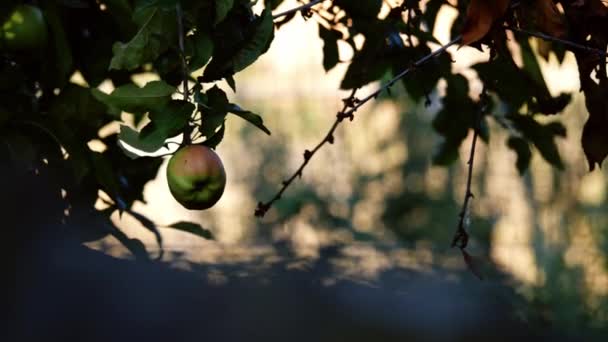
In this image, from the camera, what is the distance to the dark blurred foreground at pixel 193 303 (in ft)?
2.35

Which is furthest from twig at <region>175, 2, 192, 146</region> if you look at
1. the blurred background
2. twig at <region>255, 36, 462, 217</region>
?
the blurred background

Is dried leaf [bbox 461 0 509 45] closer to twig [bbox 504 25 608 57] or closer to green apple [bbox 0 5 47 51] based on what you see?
twig [bbox 504 25 608 57]

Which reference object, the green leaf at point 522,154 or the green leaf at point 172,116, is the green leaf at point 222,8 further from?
the green leaf at point 522,154

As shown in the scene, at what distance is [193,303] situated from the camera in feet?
2.61

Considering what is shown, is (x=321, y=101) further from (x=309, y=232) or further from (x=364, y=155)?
(x=309, y=232)

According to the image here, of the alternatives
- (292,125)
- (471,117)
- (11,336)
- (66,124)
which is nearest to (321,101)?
(292,125)

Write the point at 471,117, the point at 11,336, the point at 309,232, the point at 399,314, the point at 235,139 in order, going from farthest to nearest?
the point at 235,139, the point at 309,232, the point at 471,117, the point at 399,314, the point at 11,336

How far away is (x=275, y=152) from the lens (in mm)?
3992

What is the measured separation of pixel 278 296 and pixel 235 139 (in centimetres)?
316

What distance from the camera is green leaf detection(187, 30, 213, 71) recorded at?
720 millimetres

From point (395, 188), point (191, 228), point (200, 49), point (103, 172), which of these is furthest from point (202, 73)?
point (395, 188)

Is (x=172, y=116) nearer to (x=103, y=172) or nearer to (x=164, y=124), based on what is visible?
(x=164, y=124)

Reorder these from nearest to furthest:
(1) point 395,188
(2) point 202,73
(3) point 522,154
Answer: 1. (2) point 202,73
2. (3) point 522,154
3. (1) point 395,188

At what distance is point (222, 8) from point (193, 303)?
25 centimetres
